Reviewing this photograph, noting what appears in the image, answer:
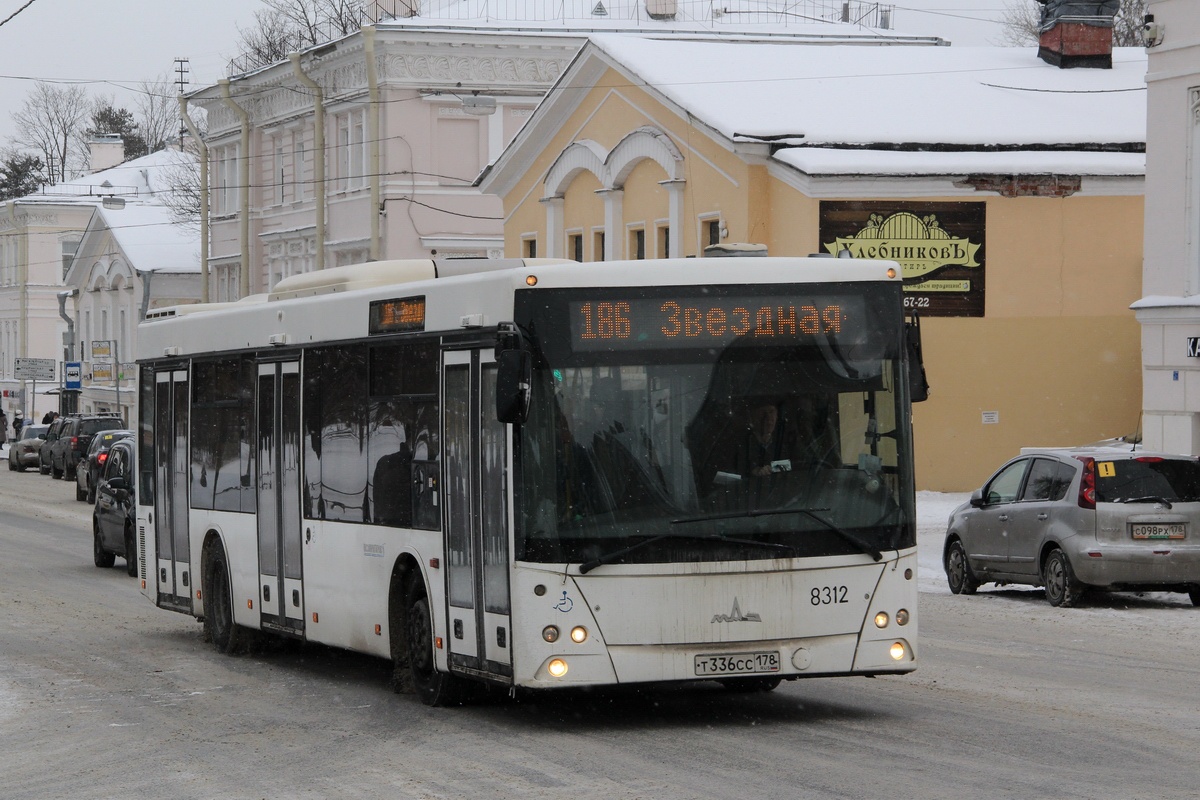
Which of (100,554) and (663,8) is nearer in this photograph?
(100,554)

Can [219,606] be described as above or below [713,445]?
below

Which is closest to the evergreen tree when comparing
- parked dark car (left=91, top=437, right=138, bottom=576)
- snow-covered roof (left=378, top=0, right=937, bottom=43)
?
snow-covered roof (left=378, top=0, right=937, bottom=43)

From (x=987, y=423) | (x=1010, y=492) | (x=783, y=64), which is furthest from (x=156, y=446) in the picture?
(x=783, y=64)

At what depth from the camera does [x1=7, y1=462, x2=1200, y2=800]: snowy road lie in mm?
8984

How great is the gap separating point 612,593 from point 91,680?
5.14m

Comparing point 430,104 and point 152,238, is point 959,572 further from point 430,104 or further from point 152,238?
point 152,238

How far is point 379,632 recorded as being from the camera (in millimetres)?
12352

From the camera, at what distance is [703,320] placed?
10562 millimetres

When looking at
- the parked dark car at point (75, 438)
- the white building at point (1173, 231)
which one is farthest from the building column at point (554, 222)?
the white building at point (1173, 231)

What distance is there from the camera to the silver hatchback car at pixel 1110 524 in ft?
58.9

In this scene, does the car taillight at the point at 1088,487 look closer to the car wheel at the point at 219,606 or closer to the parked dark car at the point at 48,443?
the car wheel at the point at 219,606

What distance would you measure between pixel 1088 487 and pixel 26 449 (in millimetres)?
48144

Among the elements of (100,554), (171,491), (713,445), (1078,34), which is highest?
(1078,34)

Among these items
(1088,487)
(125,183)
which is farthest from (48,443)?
(1088,487)
